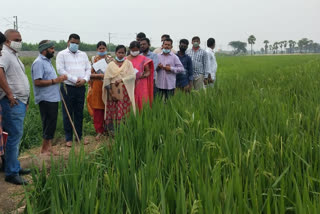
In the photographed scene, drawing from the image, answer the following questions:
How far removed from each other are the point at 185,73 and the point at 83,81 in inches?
74.0

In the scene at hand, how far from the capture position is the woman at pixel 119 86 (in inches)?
168

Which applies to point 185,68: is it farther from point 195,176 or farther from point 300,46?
point 300,46

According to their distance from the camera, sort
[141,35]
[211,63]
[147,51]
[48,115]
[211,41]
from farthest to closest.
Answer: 1. [211,41]
2. [211,63]
3. [141,35]
4. [147,51]
5. [48,115]

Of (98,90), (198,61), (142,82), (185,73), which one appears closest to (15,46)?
(98,90)

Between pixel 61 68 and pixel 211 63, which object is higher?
pixel 211 63

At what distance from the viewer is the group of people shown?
121 inches

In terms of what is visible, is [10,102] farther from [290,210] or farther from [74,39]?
[290,210]

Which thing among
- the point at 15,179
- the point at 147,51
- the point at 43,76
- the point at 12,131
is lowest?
the point at 15,179

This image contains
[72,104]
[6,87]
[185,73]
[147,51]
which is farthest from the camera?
[185,73]

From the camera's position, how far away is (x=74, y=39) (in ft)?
14.2

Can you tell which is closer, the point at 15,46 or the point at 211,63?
the point at 15,46

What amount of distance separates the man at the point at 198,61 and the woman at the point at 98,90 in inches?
66.7

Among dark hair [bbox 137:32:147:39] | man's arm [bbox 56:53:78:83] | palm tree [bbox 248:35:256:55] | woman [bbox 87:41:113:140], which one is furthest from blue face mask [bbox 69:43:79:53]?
palm tree [bbox 248:35:256:55]

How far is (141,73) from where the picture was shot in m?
4.46
